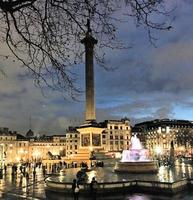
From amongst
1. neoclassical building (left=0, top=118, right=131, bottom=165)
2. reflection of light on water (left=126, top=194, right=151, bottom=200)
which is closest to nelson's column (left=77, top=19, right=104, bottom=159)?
reflection of light on water (left=126, top=194, right=151, bottom=200)

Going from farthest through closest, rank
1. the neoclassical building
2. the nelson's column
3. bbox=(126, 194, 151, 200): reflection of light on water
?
the neoclassical building, the nelson's column, bbox=(126, 194, 151, 200): reflection of light on water

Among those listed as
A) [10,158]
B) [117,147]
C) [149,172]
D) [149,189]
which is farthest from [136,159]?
[10,158]

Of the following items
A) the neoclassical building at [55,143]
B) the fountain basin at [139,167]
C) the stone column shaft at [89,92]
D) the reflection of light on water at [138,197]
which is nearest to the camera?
the reflection of light on water at [138,197]

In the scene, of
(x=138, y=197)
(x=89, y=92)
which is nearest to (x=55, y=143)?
(x=89, y=92)

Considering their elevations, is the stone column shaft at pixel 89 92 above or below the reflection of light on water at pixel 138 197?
above

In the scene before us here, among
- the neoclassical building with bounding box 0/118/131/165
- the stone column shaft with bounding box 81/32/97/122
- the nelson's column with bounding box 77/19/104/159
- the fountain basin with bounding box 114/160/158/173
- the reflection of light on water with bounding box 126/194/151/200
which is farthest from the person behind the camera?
the neoclassical building with bounding box 0/118/131/165

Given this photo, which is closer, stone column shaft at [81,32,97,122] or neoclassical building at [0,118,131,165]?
stone column shaft at [81,32,97,122]

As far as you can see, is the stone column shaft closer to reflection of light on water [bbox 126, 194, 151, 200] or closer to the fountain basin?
the fountain basin

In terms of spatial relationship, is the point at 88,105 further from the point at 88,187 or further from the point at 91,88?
the point at 88,187

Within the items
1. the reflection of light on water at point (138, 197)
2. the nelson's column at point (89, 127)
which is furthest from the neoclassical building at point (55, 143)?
the reflection of light on water at point (138, 197)

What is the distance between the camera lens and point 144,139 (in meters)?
178

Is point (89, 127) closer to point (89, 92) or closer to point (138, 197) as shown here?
point (89, 92)

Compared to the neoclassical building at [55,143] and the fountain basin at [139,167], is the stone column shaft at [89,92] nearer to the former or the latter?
the fountain basin at [139,167]

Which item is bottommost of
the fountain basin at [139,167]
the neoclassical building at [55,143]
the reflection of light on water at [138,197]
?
the reflection of light on water at [138,197]
